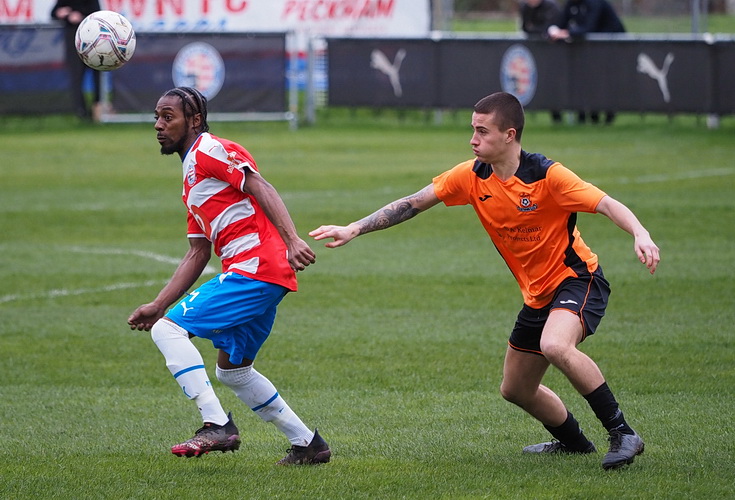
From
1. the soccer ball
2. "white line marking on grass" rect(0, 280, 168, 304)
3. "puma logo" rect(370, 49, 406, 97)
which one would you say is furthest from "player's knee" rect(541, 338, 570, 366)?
"puma logo" rect(370, 49, 406, 97)

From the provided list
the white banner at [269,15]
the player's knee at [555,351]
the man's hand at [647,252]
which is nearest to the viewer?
the man's hand at [647,252]

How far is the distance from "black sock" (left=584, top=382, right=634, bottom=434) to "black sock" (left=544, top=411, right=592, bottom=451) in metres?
0.44

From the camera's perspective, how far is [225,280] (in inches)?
237

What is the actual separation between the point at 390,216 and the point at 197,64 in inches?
772

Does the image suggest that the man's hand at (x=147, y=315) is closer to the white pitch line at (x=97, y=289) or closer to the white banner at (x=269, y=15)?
the white pitch line at (x=97, y=289)

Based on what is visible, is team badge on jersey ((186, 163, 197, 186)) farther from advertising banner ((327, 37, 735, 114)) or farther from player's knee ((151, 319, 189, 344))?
advertising banner ((327, 37, 735, 114))

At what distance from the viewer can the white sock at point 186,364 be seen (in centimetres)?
589

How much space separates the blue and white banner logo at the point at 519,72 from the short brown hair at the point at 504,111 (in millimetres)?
19217

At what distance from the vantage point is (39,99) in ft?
82.5

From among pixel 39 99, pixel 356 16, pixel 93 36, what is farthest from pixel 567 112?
pixel 93 36

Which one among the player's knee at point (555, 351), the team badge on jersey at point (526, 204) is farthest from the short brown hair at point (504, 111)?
the player's knee at point (555, 351)

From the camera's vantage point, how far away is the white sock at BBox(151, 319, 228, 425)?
5887 mm

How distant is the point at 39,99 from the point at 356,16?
853cm

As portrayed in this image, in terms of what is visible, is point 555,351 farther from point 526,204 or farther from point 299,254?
point 299,254
